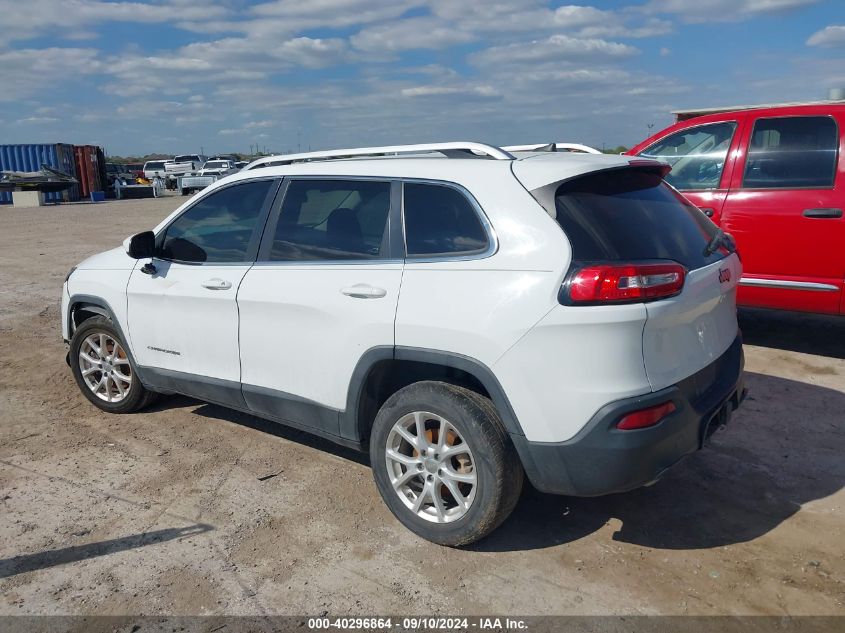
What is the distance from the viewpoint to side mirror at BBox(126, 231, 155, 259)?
450 cm

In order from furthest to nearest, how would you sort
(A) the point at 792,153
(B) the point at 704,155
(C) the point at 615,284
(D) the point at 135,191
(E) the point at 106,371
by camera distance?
(D) the point at 135,191, (B) the point at 704,155, (A) the point at 792,153, (E) the point at 106,371, (C) the point at 615,284

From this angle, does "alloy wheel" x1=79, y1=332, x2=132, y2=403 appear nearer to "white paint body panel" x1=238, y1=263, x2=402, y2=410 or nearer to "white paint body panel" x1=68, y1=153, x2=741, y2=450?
"white paint body panel" x1=68, y1=153, x2=741, y2=450

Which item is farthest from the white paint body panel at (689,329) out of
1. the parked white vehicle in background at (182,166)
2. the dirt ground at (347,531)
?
the parked white vehicle in background at (182,166)

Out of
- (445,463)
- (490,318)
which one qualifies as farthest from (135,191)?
(490,318)

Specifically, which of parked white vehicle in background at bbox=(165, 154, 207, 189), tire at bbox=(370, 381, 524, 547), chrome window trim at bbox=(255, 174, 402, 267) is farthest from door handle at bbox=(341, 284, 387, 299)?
parked white vehicle in background at bbox=(165, 154, 207, 189)

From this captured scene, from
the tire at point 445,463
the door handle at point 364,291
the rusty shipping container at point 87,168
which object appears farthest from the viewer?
the rusty shipping container at point 87,168

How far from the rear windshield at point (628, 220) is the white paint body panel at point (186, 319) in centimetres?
197

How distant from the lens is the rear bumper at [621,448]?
2.88 m

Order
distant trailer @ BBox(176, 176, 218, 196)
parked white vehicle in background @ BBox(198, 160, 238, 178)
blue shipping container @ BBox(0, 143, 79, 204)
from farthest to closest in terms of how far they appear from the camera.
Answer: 1. parked white vehicle in background @ BBox(198, 160, 238, 178)
2. blue shipping container @ BBox(0, 143, 79, 204)
3. distant trailer @ BBox(176, 176, 218, 196)

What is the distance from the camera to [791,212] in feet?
19.1

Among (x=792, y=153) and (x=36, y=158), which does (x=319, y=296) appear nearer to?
(x=792, y=153)

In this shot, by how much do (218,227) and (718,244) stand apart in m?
2.85

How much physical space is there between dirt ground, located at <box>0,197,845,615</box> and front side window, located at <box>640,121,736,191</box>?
6.82 ft

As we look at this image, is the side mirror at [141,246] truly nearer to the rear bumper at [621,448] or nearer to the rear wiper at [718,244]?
the rear bumper at [621,448]
